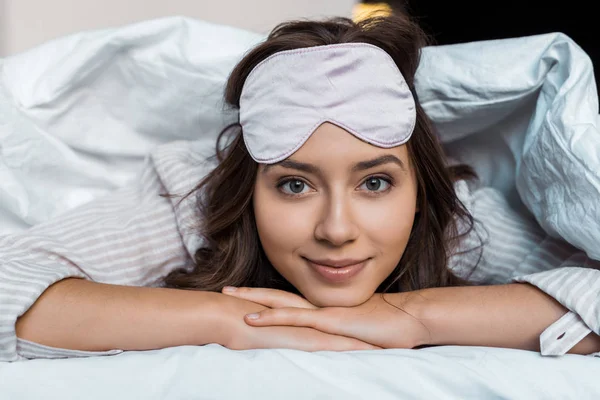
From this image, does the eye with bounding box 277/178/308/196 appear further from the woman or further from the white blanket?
the white blanket

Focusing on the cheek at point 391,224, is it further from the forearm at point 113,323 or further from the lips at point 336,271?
the forearm at point 113,323

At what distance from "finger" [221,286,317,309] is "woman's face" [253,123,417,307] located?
0.01 meters

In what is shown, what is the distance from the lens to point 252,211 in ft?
3.37

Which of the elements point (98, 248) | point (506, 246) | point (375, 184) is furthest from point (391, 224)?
point (98, 248)

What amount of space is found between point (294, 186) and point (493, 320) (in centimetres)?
31

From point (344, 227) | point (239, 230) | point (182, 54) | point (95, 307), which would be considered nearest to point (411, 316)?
point (344, 227)

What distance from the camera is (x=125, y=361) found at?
0.78 metres

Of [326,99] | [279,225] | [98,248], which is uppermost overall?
[326,99]

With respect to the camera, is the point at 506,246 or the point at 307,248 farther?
the point at 506,246

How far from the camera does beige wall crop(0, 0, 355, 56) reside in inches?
68.6

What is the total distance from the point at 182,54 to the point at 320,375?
2.15 ft

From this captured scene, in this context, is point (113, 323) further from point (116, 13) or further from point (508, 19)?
point (116, 13)

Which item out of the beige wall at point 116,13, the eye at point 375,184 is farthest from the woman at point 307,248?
the beige wall at point 116,13

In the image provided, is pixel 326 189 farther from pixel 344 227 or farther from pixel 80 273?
pixel 80 273
